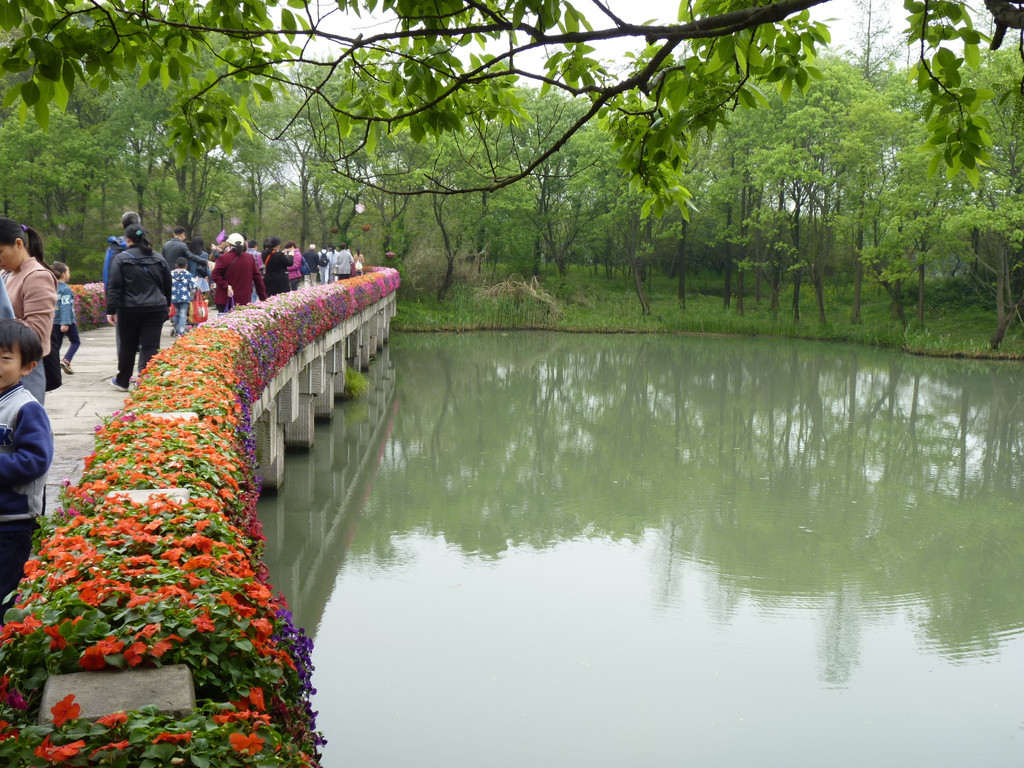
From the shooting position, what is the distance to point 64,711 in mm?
2074

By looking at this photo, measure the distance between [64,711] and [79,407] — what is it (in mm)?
6895

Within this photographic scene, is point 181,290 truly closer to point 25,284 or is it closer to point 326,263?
point 25,284

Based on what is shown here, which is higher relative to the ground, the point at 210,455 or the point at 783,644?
the point at 210,455

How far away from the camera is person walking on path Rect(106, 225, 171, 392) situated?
8789 millimetres

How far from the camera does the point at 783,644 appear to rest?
24.1 ft

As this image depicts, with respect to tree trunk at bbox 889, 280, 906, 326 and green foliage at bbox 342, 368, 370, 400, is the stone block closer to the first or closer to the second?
green foliage at bbox 342, 368, 370, 400

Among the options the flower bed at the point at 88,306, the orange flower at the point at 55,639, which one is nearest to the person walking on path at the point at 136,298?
the orange flower at the point at 55,639

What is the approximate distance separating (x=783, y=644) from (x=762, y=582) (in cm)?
143

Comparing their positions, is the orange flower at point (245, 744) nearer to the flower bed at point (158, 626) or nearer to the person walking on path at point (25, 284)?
the flower bed at point (158, 626)

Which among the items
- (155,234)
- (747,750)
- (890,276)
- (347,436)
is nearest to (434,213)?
(155,234)

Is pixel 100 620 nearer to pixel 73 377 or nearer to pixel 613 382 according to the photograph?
pixel 73 377

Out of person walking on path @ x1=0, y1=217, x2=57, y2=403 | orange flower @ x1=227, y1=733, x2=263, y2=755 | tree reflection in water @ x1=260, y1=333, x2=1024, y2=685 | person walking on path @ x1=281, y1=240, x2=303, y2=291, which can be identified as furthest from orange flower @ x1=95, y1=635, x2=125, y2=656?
person walking on path @ x1=281, y1=240, x2=303, y2=291

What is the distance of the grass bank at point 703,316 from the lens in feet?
108

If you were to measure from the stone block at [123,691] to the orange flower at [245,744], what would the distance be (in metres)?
0.26
